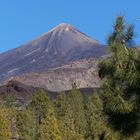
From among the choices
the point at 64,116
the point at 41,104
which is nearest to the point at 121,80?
the point at 64,116

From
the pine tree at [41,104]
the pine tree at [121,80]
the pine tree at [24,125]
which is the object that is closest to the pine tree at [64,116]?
the pine tree at [41,104]

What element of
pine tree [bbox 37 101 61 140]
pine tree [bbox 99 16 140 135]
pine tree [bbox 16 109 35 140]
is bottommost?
pine tree [bbox 99 16 140 135]

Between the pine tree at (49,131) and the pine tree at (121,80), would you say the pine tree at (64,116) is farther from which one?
the pine tree at (121,80)

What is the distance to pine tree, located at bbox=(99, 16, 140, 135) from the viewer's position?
13711 mm

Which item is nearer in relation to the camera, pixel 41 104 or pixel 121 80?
pixel 121 80

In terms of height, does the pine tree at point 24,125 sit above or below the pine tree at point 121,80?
above

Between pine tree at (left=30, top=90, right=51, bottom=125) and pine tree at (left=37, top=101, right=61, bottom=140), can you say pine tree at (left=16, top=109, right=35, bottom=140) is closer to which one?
pine tree at (left=30, top=90, right=51, bottom=125)

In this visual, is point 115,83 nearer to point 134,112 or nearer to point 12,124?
point 134,112

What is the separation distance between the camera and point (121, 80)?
14039mm

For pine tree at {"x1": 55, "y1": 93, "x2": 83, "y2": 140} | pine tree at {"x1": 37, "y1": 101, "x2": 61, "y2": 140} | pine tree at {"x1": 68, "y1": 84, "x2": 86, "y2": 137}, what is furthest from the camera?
pine tree at {"x1": 68, "y1": 84, "x2": 86, "y2": 137}

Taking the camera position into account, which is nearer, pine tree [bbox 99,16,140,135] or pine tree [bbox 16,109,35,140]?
pine tree [bbox 99,16,140,135]

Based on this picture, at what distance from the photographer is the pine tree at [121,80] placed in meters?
13.7

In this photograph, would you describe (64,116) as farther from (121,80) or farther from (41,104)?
(121,80)

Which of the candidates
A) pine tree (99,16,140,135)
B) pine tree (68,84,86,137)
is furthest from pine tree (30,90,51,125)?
pine tree (99,16,140,135)
